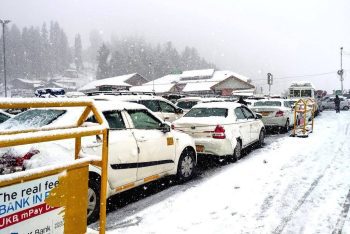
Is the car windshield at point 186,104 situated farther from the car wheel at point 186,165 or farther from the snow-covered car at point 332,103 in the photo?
the snow-covered car at point 332,103

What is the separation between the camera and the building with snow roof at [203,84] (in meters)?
51.5

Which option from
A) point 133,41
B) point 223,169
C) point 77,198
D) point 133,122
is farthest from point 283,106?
point 133,41

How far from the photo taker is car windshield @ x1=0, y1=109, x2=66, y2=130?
16.9 feet

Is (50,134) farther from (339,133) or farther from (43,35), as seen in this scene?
(43,35)

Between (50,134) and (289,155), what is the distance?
857cm

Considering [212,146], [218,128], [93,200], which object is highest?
[218,128]

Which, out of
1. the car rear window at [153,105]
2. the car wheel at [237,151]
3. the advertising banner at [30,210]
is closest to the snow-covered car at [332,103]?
the car rear window at [153,105]

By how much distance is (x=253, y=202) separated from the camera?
5859mm

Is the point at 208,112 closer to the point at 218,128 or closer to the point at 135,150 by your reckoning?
the point at 218,128

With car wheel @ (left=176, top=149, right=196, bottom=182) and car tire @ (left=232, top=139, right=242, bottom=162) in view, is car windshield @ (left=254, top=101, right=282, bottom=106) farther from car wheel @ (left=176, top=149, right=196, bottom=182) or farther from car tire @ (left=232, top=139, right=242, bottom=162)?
car wheel @ (left=176, top=149, right=196, bottom=182)

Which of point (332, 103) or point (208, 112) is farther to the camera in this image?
point (332, 103)

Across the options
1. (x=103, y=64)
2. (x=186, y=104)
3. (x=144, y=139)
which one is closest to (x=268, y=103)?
(x=186, y=104)

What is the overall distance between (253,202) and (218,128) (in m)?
3.17

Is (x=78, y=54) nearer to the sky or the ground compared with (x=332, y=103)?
nearer to the sky
